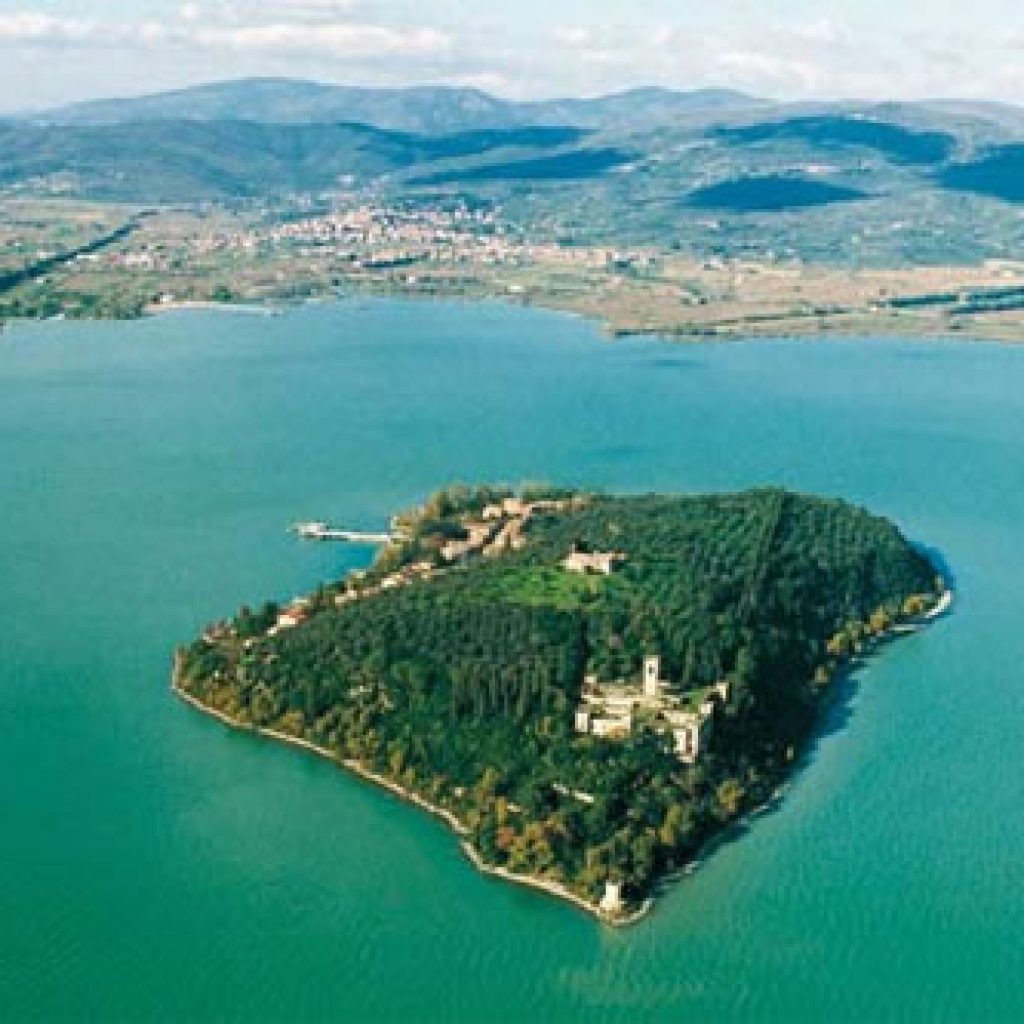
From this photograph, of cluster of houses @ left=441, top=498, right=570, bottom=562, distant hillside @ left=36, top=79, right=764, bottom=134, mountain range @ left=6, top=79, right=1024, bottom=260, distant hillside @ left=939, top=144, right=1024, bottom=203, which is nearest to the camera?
cluster of houses @ left=441, top=498, right=570, bottom=562

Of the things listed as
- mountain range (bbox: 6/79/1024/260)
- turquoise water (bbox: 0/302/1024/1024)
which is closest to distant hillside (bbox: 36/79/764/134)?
mountain range (bbox: 6/79/1024/260)

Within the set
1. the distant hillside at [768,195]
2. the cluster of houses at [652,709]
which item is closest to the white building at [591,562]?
the cluster of houses at [652,709]

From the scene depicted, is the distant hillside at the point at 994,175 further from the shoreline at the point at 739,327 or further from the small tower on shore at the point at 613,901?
the small tower on shore at the point at 613,901

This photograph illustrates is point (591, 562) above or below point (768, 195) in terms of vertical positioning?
above

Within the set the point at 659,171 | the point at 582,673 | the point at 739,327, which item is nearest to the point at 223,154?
the point at 659,171

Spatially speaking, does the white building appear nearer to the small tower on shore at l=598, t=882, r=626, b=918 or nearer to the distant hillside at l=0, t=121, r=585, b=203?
the small tower on shore at l=598, t=882, r=626, b=918

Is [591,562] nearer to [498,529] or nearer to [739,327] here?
[498,529]

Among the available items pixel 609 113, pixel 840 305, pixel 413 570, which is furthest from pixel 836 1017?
pixel 609 113

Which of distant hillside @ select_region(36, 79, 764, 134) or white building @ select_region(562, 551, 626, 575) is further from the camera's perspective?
distant hillside @ select_region(36, 79, 764, 134)
